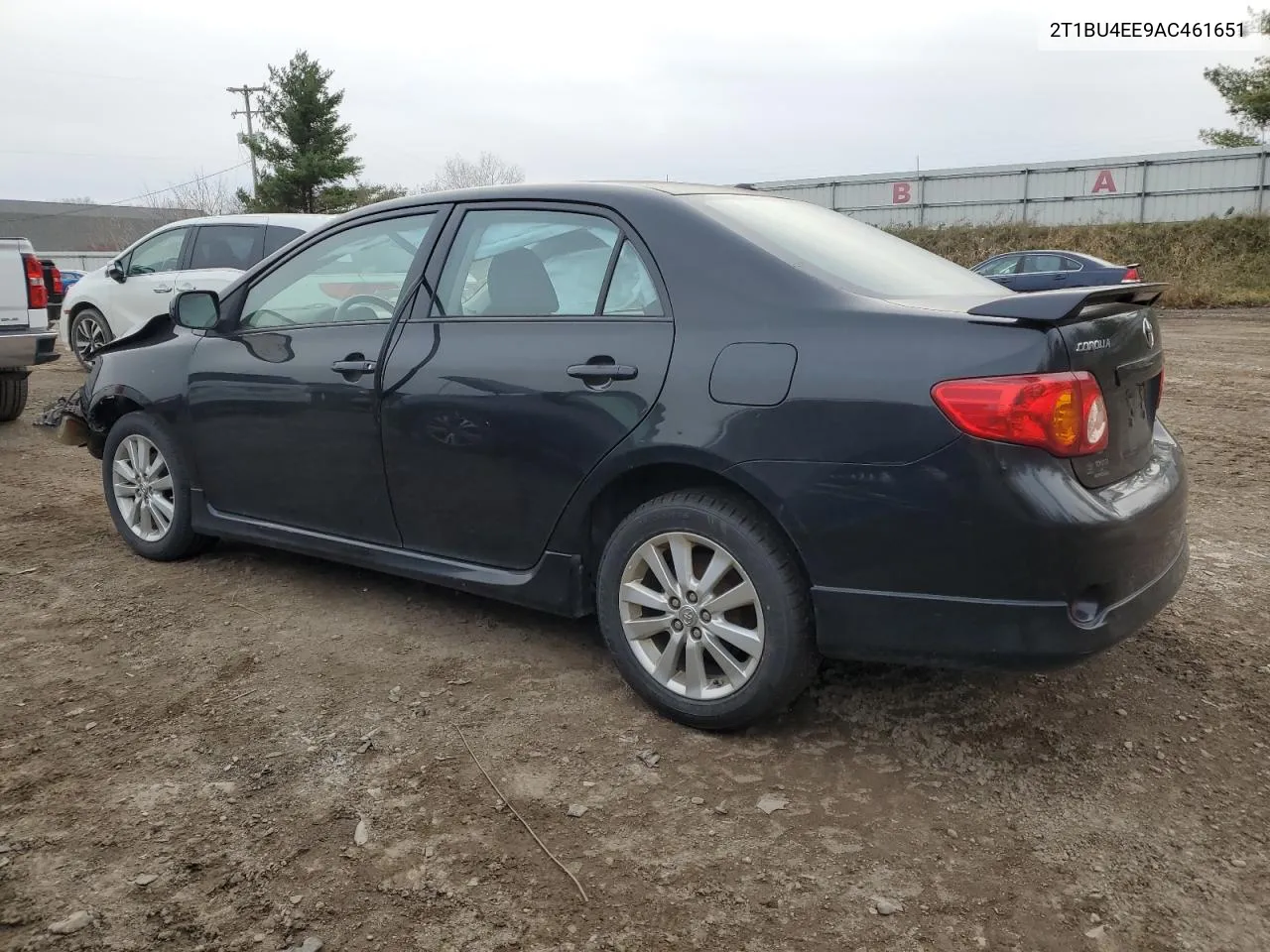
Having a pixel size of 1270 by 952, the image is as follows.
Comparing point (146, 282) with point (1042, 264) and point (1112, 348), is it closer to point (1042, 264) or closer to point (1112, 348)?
point (1112, 348)

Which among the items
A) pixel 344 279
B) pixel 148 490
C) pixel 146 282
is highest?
pixel 146 282

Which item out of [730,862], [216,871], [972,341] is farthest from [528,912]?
[972,341]

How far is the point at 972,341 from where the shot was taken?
252 cm

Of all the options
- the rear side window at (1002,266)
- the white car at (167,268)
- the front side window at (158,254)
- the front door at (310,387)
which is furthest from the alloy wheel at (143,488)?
the rear side window at (1002,266)

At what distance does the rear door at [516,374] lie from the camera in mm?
3064

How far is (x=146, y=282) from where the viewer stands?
34.6 feet

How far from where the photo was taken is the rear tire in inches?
326

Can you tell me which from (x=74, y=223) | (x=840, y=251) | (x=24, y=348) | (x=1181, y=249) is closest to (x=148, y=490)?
(x=840, y=251)

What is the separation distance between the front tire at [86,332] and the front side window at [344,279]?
7.97 m

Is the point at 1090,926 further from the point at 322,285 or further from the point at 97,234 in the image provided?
the point at 97,234

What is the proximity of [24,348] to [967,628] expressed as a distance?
7586mm

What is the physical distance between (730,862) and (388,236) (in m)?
2.58

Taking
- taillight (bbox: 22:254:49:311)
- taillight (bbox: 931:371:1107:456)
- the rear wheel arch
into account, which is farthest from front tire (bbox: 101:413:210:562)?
taillight (bbox: 22:254:49:311)

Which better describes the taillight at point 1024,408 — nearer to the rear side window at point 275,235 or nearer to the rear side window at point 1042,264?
the rear side window at point 275,235
